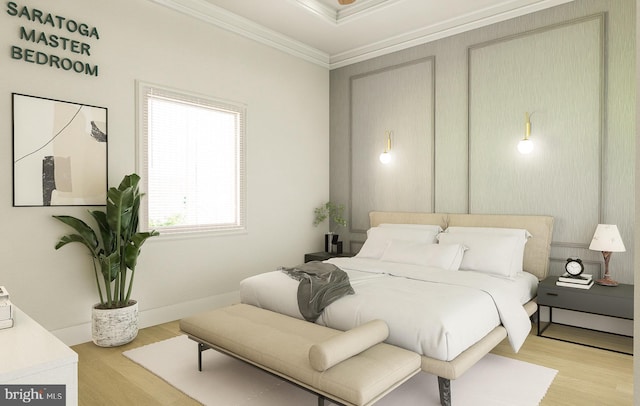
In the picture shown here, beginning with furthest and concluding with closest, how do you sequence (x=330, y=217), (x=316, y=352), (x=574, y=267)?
(x=330, y=217) < (x=574, y=267) < (x=316, y=352)

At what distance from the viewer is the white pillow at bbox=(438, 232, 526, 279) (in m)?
3.58

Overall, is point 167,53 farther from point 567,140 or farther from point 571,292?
point 571,292

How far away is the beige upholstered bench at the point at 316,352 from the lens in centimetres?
196

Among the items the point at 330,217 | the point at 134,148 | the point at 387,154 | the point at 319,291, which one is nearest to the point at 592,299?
the point at 319,291

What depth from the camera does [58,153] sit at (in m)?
3.26

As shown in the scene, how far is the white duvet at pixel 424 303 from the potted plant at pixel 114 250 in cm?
98

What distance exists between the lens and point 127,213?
332cm

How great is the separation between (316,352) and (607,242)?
2.79 meters

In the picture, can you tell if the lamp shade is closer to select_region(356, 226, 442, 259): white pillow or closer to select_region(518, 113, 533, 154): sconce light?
select_region(518, 113, 533, 154): sconce light

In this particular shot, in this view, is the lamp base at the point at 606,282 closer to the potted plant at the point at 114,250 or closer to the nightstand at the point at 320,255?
the nightstand at the point at 320,255

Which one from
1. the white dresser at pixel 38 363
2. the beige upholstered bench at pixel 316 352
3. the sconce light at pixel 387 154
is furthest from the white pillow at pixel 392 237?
the white dresser at pixel 38 363

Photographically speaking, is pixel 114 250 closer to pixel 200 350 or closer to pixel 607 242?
pixel 200 350

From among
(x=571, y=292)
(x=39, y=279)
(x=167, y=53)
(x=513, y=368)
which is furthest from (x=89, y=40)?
(x=571, y=292)

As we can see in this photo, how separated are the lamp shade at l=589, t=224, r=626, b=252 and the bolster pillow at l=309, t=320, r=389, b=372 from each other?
86.6 inches
